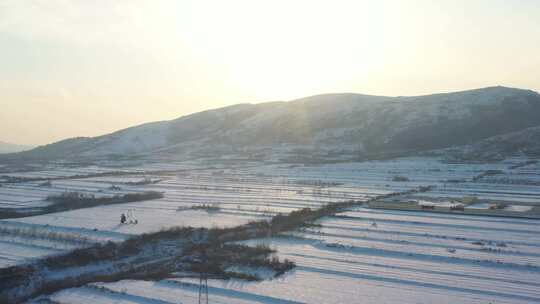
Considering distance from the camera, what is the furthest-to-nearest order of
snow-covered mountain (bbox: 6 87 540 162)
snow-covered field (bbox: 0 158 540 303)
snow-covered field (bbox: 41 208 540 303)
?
snow-covered mountain (bbox: 6 87 540 162) < snow-covered field (bbox: 0 158 540 303) < snow-covered field (bbox: 41 208 540 303)

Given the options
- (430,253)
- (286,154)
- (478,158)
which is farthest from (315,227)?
(286,154)

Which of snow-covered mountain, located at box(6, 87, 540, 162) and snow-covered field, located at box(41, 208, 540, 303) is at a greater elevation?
snow-covered mountain, located at box(6, 87, 540, 162)

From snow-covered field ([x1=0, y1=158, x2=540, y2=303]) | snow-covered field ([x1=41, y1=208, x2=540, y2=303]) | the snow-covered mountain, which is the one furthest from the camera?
the snow-covered mountain

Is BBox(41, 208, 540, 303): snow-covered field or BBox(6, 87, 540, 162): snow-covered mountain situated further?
BBox(6, 87, 540, 162): snow-covered mountain

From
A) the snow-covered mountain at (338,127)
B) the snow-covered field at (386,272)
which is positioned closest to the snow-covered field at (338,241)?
the snow-covered field at (386,272)

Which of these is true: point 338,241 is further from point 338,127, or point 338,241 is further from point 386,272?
point 338,127

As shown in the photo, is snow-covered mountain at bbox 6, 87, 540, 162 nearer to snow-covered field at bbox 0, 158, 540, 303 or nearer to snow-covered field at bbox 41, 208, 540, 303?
snow-covered field at bbox 0, 158, 540, 303

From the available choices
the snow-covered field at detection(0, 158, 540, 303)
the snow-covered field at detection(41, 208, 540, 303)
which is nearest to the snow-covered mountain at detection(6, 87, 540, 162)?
the snow-covered field at detection(0, 158, 540, 303)

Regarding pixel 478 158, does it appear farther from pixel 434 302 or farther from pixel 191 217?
pixel 434 302
